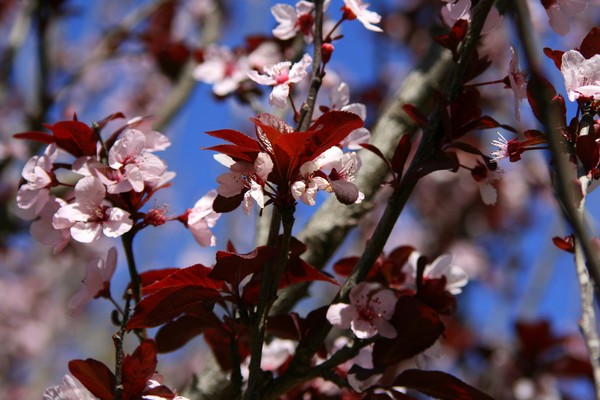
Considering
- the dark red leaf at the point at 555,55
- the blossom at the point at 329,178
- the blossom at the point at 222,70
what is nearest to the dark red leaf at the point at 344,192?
the blossom at the point at 329,178

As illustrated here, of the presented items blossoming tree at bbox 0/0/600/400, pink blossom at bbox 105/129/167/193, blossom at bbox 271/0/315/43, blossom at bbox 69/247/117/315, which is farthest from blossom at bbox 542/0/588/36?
blossom at bbox 69/247/117/315

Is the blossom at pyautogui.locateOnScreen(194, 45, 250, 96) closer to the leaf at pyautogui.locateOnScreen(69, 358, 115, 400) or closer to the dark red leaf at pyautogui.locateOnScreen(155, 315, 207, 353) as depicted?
the dark red leaf at pyautogui.locateOnScreen(155, 315, 207, 353)

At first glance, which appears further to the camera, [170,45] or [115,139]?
[170,45]

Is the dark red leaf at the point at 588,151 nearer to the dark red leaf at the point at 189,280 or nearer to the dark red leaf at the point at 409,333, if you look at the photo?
the dark red leaf at the point at 409,333

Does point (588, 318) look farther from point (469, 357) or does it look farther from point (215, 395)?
point (469, 357)

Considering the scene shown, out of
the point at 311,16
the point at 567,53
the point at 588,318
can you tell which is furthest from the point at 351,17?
the point at 588,318

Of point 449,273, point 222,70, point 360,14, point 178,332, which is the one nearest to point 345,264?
point 449,273
